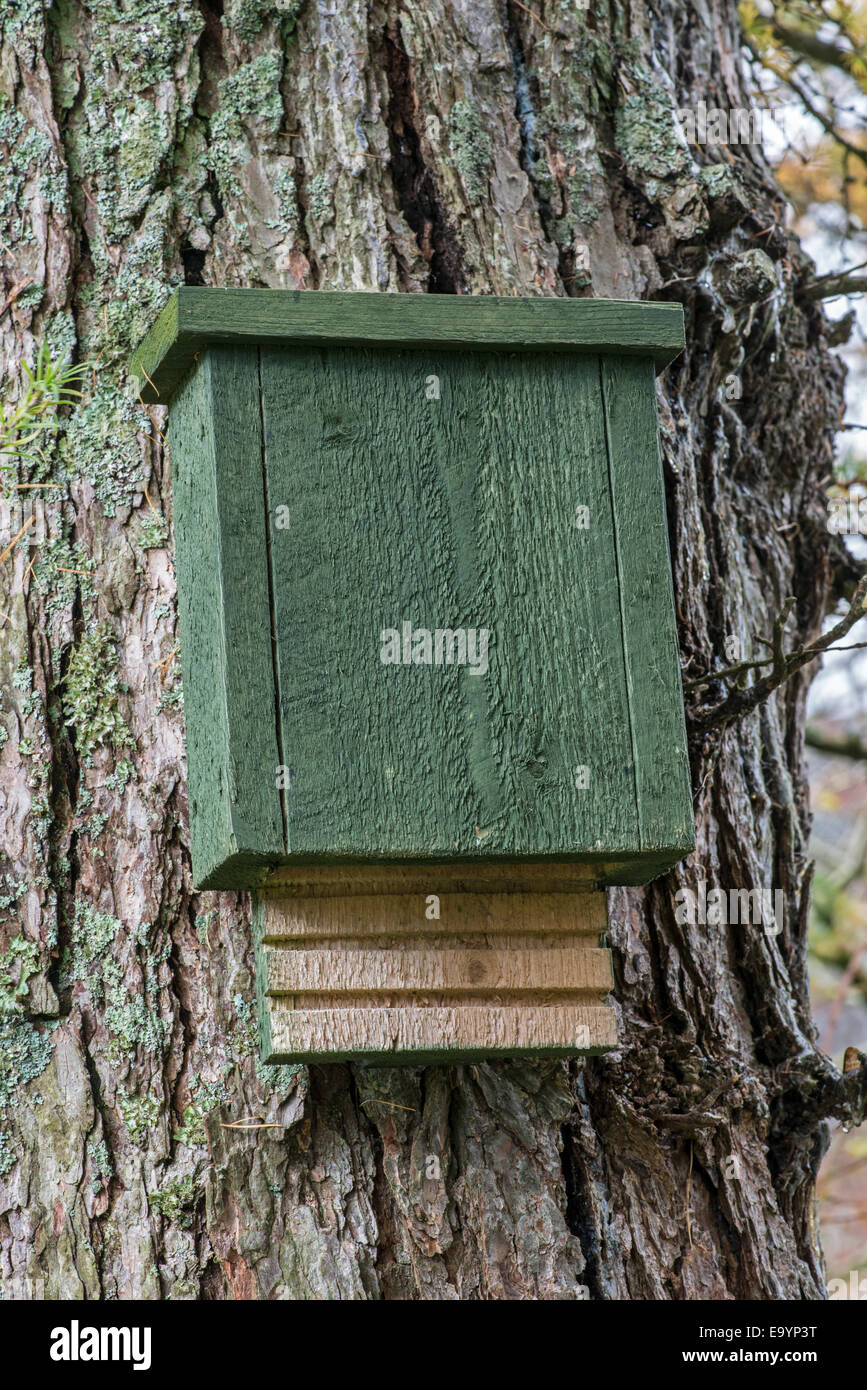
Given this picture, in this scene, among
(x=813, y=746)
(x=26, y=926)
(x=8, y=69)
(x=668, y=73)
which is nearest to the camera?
(x=26, y=926)

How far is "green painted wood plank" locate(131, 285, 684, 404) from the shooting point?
5.11ft

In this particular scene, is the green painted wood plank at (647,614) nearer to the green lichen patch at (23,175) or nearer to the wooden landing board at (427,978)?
the wooden landing board at (427,978)

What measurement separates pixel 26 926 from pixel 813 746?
2.81 m

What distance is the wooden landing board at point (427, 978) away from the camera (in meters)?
1.58

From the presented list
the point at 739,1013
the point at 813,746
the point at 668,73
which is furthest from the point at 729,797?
the point at 813,746

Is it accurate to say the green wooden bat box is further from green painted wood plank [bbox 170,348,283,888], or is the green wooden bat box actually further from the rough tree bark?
the rough tree bark

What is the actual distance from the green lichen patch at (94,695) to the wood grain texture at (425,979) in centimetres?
37

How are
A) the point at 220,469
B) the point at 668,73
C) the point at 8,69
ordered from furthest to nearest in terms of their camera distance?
the point at 668,73 → the point at 8,69 → the point at 220,469

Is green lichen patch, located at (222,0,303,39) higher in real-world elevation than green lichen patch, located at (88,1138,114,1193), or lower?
higher

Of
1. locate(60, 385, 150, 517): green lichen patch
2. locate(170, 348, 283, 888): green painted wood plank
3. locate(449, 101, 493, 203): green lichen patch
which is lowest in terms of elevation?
locate(170, 348, 283, 888): green painted wood plank

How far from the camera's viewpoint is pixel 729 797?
2115mm

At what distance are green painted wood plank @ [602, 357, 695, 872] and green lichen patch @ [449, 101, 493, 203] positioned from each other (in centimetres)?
51

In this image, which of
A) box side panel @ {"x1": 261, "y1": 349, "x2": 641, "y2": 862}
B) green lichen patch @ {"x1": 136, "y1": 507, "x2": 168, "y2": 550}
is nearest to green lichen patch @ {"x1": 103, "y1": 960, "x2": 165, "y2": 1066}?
box side panel @ {"x1": 261, "y1": 349, "x2": 641, "y2": 862}

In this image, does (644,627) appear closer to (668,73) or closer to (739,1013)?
(739,1013)
